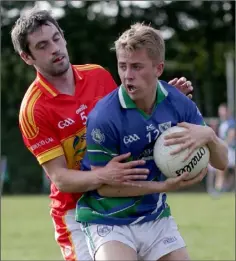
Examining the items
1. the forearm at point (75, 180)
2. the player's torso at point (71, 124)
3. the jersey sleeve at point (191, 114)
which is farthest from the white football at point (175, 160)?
the player's torso at point (71, 124)

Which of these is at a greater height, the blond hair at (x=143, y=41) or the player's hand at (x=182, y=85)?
the blond hair at (x=143, y=41)

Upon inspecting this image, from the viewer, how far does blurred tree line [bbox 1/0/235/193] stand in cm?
2917

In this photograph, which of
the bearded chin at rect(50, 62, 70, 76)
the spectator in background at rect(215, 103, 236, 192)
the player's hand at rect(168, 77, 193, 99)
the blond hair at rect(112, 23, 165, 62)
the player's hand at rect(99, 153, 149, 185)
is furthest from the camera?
the spectator in background at rect(215, 103, 236, 192)

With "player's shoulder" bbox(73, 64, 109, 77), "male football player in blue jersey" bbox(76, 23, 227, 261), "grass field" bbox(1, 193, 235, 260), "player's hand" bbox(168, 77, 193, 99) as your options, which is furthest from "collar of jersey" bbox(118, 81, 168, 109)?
"grass field" bbox(1, 193, 235, 260)

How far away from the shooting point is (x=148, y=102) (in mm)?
5219

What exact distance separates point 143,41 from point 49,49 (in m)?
0.92

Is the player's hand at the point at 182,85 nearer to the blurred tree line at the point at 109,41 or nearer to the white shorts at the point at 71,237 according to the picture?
the white shorts at the point at 71,237

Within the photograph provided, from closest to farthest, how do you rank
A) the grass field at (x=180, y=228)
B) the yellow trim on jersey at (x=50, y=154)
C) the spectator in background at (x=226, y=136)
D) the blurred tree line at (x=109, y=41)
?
the yellow trim on jersey at (x=50, y=154), the grass field at (x=180, y=228), the spectator in background at (x=226, y=136), the blurred tree line at (x=109, y=41)

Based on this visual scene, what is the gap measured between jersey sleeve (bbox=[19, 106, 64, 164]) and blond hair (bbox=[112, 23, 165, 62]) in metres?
0.87

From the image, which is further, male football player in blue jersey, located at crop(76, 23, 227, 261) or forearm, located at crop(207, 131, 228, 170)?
forearm, located at crop(207, 131, 228, 170)

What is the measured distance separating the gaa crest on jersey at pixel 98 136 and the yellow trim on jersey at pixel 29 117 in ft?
2.05

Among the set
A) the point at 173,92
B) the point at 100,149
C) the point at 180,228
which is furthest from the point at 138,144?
the point at 180,228

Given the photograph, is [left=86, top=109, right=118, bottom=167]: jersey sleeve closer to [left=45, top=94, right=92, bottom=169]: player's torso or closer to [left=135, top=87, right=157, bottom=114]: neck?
[left=135, top=87, right=157, bottom=114]: neck

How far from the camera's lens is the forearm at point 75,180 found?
525cm
